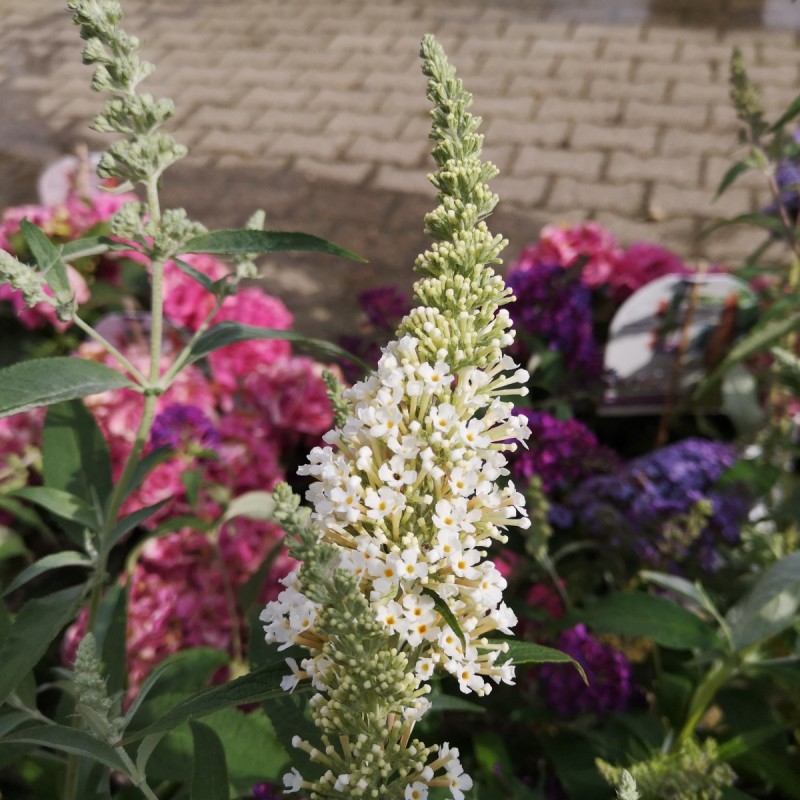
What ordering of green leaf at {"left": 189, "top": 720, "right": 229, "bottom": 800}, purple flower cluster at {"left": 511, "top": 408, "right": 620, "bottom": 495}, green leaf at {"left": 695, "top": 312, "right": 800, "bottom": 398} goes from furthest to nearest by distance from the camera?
1. green leaf at {"left": 695, "top": 312, "right": 800, "bottom": 398}
2. purple flower cluster at {"left": 511, "top": 408, "right": 620, "bottom": 495}
3. green leaf at {"left": 189, "top": 720, "right": 229, "bottom": 800}

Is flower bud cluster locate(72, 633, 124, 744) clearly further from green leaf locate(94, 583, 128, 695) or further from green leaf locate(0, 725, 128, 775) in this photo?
green leaf locate(94, 583, 128, 695)

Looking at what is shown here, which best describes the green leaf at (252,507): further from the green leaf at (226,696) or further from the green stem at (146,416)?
the green leaf at (226,696)

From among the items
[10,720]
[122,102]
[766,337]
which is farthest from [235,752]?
[766,337]

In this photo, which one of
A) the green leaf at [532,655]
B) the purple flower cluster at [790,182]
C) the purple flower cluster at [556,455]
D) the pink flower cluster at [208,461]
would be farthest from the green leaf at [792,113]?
the green leaf at [532,655]

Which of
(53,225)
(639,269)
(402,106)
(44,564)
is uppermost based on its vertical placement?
(402,106)

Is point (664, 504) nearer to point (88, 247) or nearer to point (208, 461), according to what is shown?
point (208, 461)

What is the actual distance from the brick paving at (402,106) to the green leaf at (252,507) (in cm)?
193

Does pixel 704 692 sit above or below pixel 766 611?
below

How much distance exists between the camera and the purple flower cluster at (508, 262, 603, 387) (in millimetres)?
2217

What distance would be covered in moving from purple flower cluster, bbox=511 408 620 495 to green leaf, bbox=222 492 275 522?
54 centimetres

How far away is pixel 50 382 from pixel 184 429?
821mm

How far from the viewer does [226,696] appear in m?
0.88

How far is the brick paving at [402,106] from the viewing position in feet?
14.8

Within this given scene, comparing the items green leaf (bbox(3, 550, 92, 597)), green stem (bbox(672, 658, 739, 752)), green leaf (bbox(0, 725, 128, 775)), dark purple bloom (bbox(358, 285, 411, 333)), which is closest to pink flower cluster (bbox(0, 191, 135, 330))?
dark purple bloom (bbox(358, 285, 411, 333))
